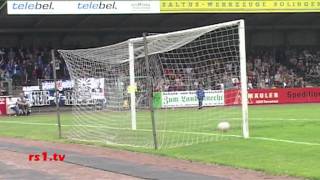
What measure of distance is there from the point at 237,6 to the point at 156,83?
13908 mm

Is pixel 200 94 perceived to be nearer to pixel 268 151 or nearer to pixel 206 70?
pixel 206 70

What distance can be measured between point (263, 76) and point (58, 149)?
37.5m

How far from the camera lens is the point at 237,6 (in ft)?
154

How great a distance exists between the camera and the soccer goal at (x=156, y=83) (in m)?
20.2

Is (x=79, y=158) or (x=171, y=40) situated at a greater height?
(x=171, y=40)

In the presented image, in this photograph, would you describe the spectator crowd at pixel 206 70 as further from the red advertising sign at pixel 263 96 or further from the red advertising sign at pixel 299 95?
the red advertising sign at pixel 299 95

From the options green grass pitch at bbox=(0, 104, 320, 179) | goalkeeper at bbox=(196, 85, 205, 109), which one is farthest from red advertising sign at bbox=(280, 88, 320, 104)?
green grass pitch at bbox=(0, 104, 320, 179)

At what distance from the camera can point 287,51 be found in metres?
61.2

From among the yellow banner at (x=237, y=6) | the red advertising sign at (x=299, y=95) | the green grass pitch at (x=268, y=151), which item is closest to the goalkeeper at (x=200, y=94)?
the yellow banner at (x=237, y=6)

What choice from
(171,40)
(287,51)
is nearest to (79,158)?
(171,40)

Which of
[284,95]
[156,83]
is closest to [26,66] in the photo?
[156,83]

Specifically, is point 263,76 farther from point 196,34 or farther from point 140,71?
Result: point 196,34

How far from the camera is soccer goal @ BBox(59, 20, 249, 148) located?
20.2 meters

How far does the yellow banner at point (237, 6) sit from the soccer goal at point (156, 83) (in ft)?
34.3
